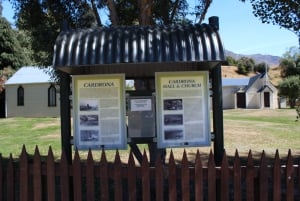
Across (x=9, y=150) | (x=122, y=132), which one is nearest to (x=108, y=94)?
(x=122, y=132)

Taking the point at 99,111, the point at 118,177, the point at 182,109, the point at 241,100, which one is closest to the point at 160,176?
the point at 118,177

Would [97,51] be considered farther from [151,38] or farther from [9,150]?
[9,150]

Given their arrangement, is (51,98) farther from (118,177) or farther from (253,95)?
(253,95)

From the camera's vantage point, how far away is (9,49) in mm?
44188

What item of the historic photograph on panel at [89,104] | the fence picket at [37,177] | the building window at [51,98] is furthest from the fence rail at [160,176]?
the building window at [51,98]

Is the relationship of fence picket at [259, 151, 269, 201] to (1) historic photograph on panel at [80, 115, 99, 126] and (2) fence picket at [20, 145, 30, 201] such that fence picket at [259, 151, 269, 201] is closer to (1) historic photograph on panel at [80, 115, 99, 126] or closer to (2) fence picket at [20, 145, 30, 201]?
(1) historic photograph on panel at [80, 115, 99, 126]

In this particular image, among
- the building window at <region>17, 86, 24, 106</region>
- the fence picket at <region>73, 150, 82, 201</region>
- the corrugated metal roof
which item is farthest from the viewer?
A: the building window at <region>17, 86, 24, 106</region>

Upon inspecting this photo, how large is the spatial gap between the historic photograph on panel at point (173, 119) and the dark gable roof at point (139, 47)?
2.31 ft

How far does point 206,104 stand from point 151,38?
45.1 inches

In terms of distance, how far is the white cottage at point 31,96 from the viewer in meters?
39.9

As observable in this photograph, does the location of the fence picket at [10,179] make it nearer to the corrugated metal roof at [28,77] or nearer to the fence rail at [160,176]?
the fence rail at [160,176]

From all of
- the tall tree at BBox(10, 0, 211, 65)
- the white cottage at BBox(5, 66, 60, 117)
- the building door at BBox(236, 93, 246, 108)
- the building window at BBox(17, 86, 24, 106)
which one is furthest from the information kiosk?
the building door at BBox(236, 93, 246, 108)

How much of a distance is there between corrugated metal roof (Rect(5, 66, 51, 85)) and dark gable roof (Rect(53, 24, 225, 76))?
112ft

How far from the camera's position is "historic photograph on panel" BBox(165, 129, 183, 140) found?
5969 mm
